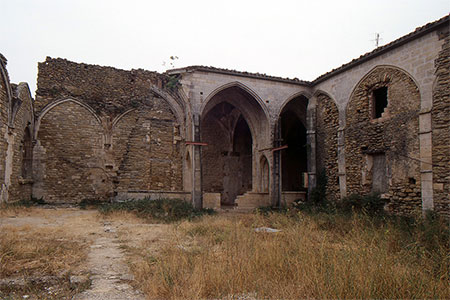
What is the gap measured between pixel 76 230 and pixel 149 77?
8.91 m

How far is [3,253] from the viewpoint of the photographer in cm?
456

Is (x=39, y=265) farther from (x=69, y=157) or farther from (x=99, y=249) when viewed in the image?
(x=69, y=157)

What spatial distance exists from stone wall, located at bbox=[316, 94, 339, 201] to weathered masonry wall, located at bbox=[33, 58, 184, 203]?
6.28m

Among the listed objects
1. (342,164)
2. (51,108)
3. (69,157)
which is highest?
(51,108)

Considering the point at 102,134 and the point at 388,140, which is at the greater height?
the point at 102,134

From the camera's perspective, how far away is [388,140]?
9.87 m

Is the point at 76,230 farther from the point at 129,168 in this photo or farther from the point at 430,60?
the point at 430,60

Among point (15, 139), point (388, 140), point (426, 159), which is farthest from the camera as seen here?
point (15, 139)

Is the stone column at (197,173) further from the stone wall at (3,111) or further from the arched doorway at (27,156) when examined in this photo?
the arched doorway at (27,156)

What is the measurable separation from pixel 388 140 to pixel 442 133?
1.81m

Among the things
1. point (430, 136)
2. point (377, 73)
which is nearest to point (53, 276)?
point (430, 136)

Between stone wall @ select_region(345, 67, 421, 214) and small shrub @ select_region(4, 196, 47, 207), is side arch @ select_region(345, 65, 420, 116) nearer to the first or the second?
stone wall @ select_region(345, 67, 421, 214)

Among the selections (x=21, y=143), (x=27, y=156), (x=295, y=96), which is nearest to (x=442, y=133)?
(x=295, y=96)

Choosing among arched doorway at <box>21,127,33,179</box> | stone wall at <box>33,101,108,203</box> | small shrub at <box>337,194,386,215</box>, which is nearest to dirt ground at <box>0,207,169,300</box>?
stone wall at <box>33,101,108,203</box>
